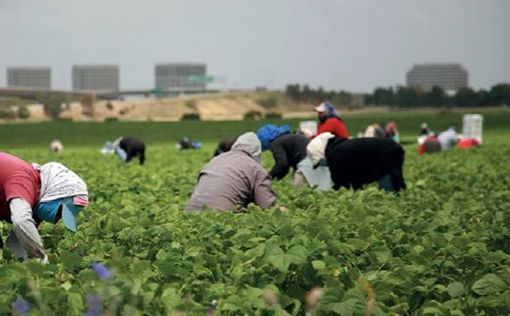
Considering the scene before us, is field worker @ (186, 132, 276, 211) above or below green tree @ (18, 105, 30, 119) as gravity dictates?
above

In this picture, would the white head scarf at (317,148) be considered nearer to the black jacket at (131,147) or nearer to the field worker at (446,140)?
the black jacket at (131,147)

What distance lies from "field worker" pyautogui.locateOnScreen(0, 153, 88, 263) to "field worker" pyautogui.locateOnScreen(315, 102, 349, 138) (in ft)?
22.5

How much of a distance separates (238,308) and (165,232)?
203 centimetres

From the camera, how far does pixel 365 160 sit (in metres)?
11.3

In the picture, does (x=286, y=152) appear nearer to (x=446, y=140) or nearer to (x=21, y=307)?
(x=21, y=307)

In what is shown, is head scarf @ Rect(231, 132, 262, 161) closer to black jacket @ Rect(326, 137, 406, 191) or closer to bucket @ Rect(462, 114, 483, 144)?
black jacket @ Rect(326, 137, 406, 191)

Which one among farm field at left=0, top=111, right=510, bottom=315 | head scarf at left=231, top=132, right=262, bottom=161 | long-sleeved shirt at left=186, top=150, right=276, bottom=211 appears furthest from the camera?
Result: head scarf at left=231, top=132, right=262, bottom=161

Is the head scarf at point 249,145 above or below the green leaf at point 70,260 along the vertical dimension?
above

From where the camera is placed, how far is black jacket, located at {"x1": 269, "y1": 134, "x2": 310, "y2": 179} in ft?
37.8

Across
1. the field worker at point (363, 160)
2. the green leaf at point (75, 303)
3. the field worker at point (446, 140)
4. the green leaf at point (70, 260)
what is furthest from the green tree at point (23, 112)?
the green leaf at point (75, 303)

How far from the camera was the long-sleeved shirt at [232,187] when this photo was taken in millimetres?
7883

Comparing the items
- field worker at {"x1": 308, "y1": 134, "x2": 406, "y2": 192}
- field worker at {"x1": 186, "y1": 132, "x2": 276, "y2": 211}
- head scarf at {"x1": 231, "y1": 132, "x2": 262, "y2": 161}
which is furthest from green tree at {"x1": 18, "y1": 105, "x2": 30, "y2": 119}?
field worker at {"x1": 186, "y1": 132, "x2": 276, "y2": 211}

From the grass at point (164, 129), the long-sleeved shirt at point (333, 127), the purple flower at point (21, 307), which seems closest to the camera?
the purple flower at point (21, 307)

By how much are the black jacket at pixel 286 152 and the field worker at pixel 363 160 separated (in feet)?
1.23
